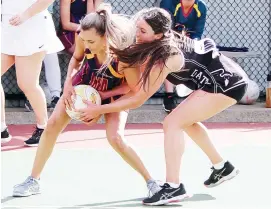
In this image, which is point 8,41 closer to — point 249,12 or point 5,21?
point 5,21

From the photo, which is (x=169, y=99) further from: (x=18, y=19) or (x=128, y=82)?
(x=128, y=82)

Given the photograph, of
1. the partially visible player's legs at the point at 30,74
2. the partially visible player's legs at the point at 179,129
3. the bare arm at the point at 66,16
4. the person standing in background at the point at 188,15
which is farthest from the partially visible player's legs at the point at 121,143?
the bare arm at the point at 66,16

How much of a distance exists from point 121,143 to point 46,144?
A: 57 centimetres

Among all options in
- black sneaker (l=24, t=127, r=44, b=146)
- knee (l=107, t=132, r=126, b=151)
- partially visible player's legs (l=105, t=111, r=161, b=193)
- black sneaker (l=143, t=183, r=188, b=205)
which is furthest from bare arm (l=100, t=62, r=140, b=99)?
black sneaker (l=24, t=127, r=44, b=146)

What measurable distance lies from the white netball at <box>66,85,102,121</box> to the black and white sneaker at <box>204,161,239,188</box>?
109 centimetres

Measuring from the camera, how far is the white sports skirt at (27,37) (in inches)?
269

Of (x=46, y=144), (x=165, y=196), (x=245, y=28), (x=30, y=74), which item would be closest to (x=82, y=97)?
(x=46, y=144)

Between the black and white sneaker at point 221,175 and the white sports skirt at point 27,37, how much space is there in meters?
2.16

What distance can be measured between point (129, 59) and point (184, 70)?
0.46 meters

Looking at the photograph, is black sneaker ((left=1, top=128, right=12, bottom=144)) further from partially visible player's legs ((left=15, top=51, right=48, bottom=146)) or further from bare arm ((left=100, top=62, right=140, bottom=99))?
bare arm ((left=100, top=62, right=140, bottom=99))

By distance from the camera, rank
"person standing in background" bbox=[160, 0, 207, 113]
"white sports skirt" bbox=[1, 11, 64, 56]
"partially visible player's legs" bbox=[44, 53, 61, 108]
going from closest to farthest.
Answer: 1. "white sports skirt" bbox=[1, 11, 64, 56]
2. "person standing in background" bbox=[160, 0, 207, 113]
3. "partially visible player's legs" bbox=[44, 53, 61, 108]

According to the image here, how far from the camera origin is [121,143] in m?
5.23

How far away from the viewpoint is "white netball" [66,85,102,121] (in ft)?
17.1

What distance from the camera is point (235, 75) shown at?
5496 millimetres
